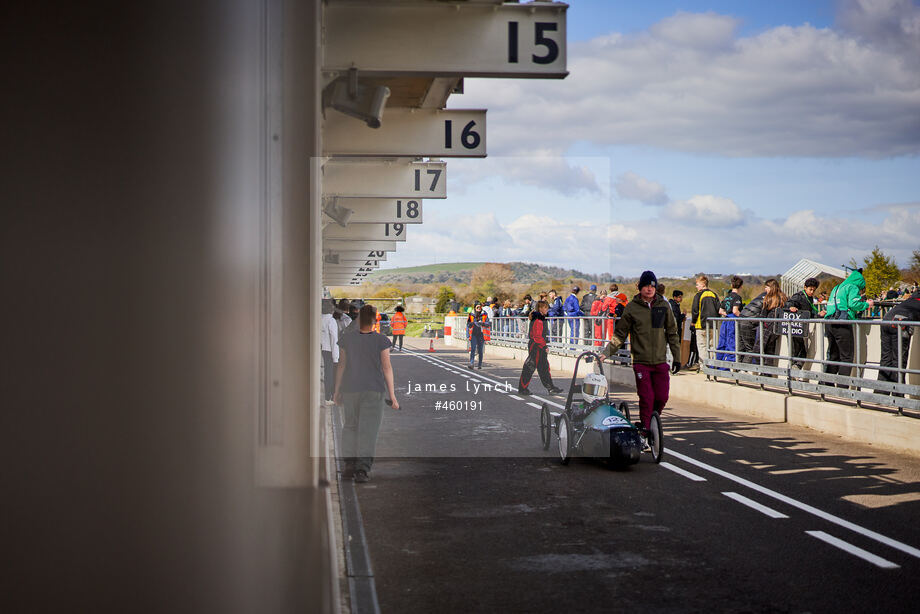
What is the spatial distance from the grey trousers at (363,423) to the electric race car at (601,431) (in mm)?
2010

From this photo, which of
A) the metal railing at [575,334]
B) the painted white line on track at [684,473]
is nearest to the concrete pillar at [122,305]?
the painted white line on track at [684,473]

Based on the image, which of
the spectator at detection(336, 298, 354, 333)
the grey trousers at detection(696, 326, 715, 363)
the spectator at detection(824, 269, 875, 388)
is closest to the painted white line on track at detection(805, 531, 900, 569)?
the spectator at detection(824, 269, 875, 388)

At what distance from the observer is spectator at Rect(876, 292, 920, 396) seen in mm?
11672

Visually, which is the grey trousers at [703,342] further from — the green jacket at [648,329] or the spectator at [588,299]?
the green jacket at [648,329]

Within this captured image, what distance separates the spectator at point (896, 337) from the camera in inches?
460

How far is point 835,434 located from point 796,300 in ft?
13.6

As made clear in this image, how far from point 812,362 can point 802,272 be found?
28333mm

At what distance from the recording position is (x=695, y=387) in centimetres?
1762

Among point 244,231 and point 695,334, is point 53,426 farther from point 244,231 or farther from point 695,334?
point 695,334

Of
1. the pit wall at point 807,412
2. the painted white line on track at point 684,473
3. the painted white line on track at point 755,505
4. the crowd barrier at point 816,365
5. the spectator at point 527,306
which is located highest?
the spectator at point 527,306

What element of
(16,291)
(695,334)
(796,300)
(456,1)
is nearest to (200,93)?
(16,291)

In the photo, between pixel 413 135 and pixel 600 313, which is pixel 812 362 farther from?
pixel 600 313

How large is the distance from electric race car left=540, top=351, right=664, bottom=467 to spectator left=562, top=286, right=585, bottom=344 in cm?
1619

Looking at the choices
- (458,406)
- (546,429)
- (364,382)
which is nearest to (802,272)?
(458,406)
